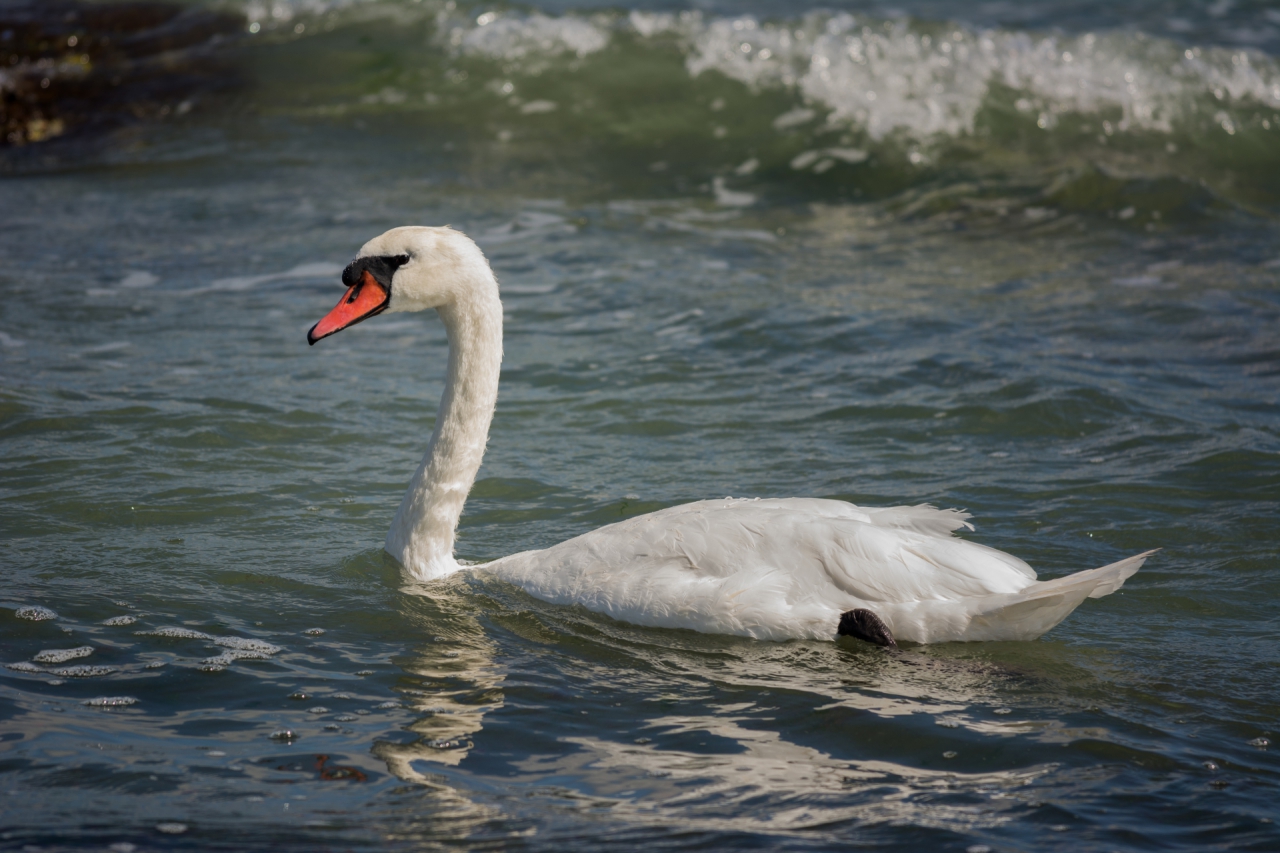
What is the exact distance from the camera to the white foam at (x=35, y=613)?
5.18m

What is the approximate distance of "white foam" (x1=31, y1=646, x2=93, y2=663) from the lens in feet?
16.0

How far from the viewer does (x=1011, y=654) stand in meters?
5.18

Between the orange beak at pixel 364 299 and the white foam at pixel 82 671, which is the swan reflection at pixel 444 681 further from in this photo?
the orange beak at pixel 364 299

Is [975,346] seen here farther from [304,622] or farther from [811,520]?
[304,622]

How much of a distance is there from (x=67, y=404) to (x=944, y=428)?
525 cm

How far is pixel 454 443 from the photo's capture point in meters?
6.12

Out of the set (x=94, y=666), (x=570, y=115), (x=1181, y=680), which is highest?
(x=570, y=115)

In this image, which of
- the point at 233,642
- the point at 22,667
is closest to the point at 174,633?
the point at 233,642

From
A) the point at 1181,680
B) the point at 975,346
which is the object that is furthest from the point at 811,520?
the point at 975,346

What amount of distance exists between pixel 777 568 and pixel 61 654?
9.04ft

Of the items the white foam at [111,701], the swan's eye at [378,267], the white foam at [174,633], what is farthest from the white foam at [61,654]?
the swan's eye at [378,267]

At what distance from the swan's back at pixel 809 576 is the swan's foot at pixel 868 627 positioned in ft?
0.23

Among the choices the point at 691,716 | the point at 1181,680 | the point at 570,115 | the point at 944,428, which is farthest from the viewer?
the point at 570,115

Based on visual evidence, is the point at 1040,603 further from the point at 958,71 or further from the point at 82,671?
the point at 958,71
